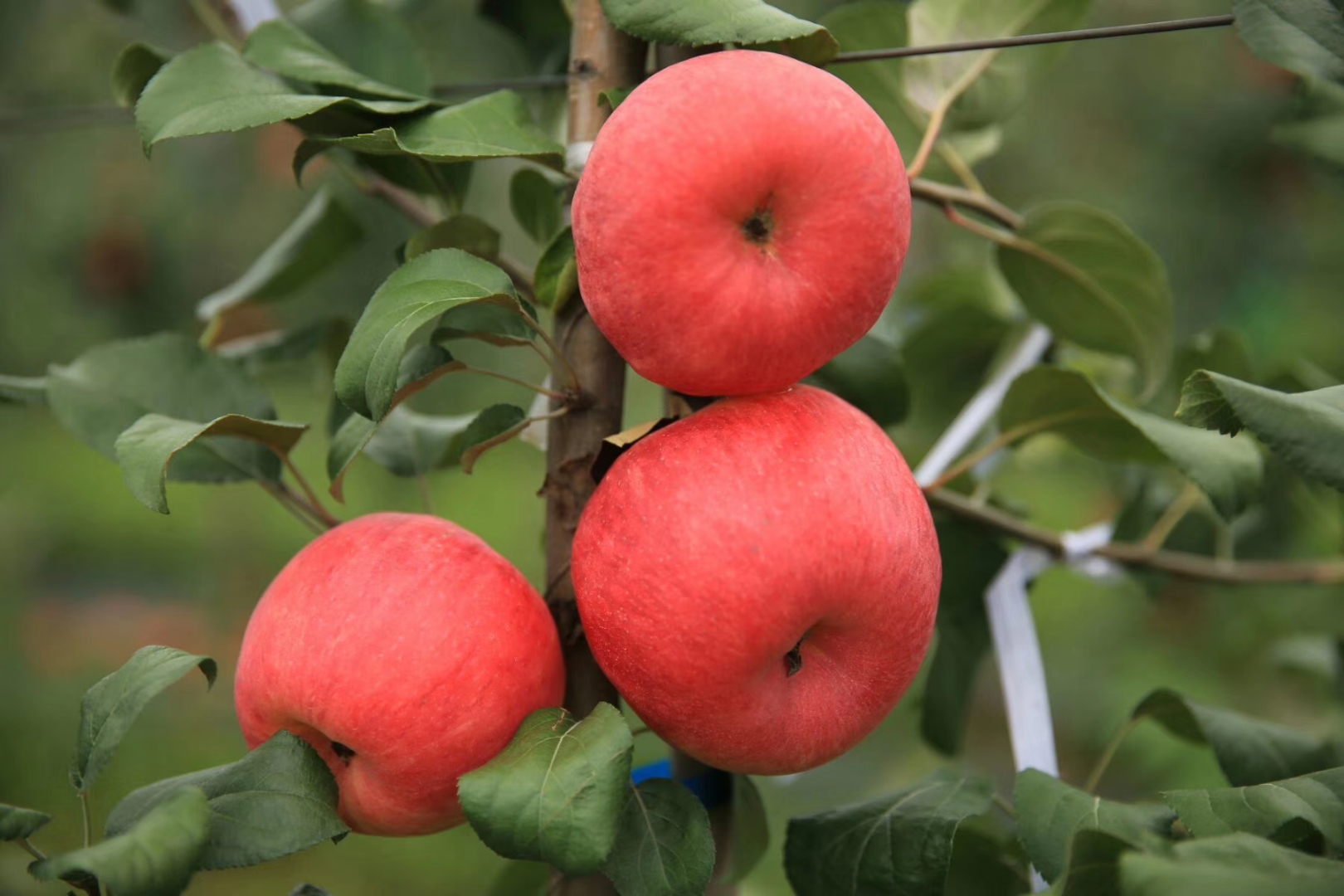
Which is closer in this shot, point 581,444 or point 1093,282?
point 581,444

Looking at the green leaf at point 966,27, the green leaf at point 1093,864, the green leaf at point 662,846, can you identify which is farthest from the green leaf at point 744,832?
the green leaf at point 966,27

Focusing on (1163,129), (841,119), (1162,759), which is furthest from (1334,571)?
(1163,129)

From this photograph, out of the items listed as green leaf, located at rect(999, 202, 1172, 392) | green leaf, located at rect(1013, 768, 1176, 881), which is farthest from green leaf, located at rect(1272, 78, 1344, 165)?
green leaf, located at rect(1013, 768, 1176, 881)

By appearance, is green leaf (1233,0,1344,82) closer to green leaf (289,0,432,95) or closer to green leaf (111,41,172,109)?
green leaf (289,0,432,95)

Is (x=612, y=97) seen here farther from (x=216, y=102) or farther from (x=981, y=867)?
(x=981, y=867)

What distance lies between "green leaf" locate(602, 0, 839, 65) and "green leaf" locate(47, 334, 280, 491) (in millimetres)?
317

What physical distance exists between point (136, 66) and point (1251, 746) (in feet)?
2.55

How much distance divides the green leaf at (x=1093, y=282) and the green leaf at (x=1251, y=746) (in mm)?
222

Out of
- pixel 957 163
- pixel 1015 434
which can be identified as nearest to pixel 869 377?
pixel 1015 434

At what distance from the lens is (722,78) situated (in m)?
0.46

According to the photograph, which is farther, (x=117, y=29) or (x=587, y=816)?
(x=117, y=29)

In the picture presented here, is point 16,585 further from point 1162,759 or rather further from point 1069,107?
point 1069,107

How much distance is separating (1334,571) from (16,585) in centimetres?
192

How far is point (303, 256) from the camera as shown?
2.66 feet
